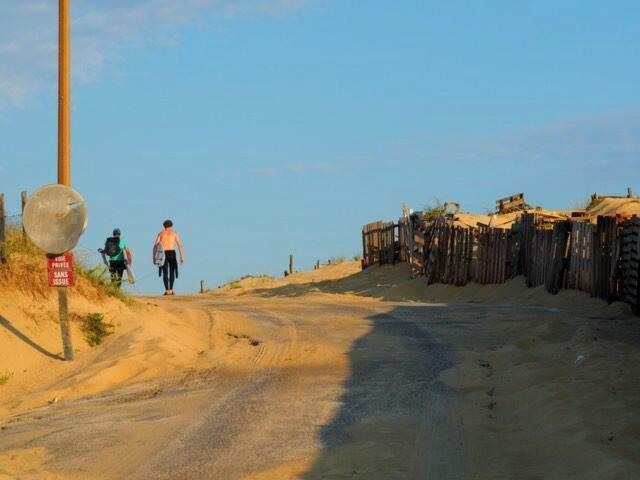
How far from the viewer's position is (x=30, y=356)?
48.8 ft

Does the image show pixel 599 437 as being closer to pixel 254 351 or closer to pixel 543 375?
pixel 543 375

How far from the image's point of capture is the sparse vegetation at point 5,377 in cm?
1388

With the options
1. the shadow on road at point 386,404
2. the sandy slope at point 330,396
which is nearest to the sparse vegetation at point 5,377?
the sandy slope at point 330,396

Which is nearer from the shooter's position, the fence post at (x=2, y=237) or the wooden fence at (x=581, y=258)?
the fence post at (x=2, y=237)

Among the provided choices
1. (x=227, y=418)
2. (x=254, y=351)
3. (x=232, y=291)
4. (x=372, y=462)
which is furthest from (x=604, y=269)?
(x=232, y=291)

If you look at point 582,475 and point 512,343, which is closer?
point 582,475

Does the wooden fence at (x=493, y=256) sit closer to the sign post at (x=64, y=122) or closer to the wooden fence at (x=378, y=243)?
the wooden fence at (x=378, y=243)

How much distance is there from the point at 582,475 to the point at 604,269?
49.3ft

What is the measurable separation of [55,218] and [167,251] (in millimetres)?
10359

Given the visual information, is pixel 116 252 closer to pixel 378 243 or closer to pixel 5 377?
pixel 5 377

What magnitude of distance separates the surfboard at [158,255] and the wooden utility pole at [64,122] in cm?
949

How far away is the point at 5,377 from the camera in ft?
45.9

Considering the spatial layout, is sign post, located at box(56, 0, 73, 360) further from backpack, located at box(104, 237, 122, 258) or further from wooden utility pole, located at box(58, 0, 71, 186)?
backpack, located at box(104, 237, 122, 258)

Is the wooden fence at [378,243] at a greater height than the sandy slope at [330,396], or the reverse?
the wooden fence at [378,243]
